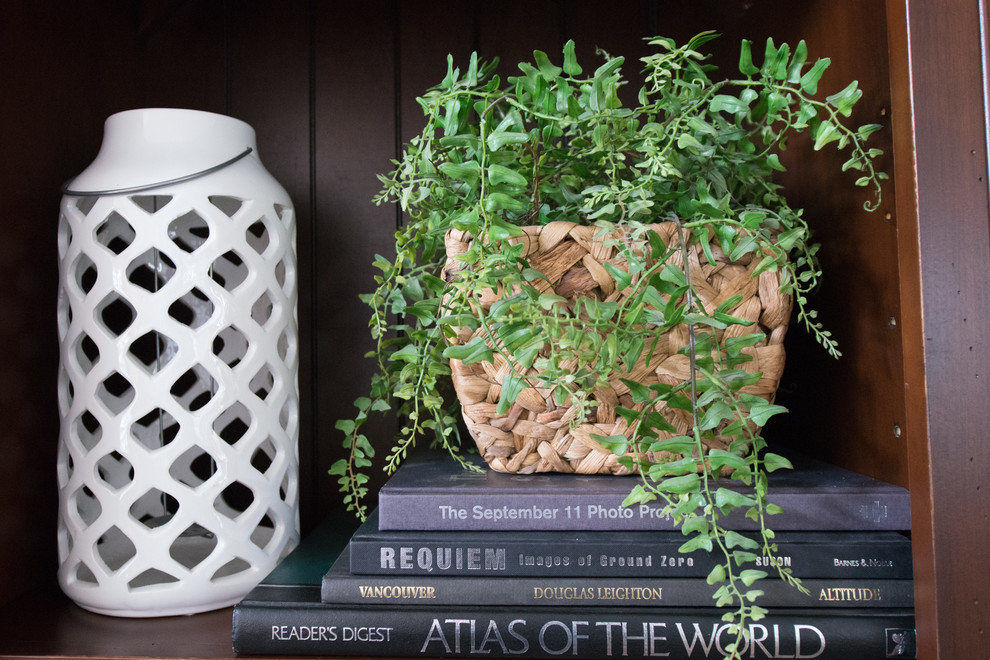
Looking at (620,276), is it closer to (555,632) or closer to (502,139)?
(502,139)

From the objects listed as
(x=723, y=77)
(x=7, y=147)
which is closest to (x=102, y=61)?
(x=7, y=147)

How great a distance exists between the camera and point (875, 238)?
0.54 meters

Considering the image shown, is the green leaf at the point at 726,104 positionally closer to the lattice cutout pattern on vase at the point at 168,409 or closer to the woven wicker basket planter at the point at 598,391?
the woven wicker basket planter at the point at 598,391

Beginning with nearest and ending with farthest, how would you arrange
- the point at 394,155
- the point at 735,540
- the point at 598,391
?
1. the point at 735,540
2. the point at 598,391
3. the point at 394,155

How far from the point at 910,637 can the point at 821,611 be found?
0.06m

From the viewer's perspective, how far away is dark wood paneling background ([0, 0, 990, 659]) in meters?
0.45

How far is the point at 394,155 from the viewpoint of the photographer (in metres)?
0.84

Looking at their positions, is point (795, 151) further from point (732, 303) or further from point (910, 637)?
point (910, 637)

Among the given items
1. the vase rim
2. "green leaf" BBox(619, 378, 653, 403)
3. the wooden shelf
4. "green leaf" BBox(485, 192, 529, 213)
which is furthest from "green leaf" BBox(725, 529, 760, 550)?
the vase rim

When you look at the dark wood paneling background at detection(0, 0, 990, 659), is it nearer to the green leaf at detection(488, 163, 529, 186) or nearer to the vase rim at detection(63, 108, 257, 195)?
the vase rim at detection(63, 108, 257, 195)

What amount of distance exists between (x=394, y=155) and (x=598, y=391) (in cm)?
45

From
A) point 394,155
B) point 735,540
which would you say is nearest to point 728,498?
point 735,540

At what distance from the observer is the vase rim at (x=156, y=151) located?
0.59m

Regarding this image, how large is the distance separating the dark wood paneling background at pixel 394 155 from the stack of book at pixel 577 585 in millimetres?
50
